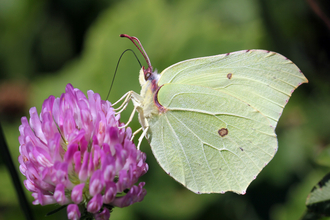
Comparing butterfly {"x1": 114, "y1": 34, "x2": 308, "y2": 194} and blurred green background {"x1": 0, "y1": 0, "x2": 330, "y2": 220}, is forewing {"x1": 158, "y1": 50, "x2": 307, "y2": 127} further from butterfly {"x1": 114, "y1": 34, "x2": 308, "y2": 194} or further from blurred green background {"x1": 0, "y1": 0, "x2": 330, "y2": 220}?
blurred green background {"x1": 0, "y1": 0, "x2": 330, "y2": 220}

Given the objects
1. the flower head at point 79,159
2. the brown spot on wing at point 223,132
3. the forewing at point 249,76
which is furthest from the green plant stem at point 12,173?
the brown spot on wing at point 223,132

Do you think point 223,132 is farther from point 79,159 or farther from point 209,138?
point 79,159

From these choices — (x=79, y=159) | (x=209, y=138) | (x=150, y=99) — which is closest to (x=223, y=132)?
(x=209, y=138)

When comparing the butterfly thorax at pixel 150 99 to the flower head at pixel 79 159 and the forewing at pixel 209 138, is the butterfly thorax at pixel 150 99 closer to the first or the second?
the forewing at pixel 209 138

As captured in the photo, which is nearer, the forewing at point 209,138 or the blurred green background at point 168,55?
the forewing at point 209,138

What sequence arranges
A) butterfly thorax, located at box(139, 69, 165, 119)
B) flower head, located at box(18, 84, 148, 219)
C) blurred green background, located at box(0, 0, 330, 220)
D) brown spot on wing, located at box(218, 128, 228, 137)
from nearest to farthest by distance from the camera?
flower head, located at box(18, 84, 148, 219), butterfly thorax, located at box(139, 69, 165, 119), brown spot on wing, located at box(218, 128, 228, 137), blurred green background, located at box(0, 0, 330, 220)

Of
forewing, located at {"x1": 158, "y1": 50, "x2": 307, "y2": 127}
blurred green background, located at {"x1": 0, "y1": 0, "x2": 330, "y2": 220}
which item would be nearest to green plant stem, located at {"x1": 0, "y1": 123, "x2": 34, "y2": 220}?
forewing, located at {"x1": 158, "y1": 50, "x2": 307, "y2": 127}
